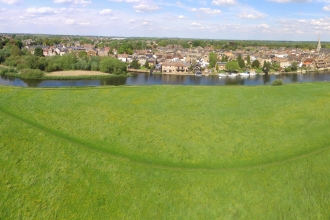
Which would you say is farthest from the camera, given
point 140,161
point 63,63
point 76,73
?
point 63,63

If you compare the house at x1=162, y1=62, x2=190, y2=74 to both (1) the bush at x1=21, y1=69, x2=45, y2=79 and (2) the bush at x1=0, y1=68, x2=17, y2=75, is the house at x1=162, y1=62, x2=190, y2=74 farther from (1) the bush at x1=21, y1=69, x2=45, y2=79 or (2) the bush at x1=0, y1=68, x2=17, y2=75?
(2) the bush at x1=0, y1=68, x2=17, y2=75

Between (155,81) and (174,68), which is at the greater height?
(174,68)

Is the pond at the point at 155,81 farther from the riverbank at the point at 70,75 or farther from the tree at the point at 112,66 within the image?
the tree at the point at 112,66

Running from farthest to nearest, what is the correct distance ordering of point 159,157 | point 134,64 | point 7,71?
point 134,64
point 7,71
point 159,157

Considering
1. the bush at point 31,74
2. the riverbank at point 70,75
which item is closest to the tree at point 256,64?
A: the riverbank at point 70,75

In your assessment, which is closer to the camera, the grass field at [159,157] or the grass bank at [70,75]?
the grass field at [159,157]

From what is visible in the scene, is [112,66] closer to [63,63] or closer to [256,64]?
[63,63]

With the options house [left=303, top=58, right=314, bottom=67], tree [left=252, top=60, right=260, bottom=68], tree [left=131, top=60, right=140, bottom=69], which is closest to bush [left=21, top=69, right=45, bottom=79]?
tree [left=131, top=60, right=140, bottom=69]

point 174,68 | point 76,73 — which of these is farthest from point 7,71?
point 174,68
